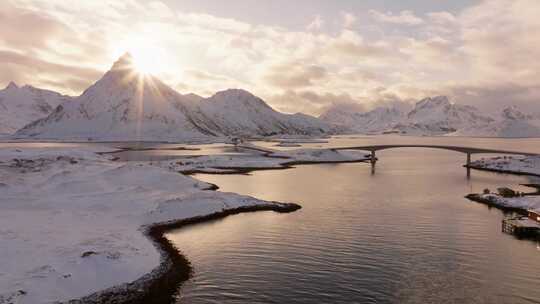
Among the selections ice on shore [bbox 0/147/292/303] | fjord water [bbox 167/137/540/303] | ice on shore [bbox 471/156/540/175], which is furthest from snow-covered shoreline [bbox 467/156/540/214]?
ice on shore [bbox 0/147/292/303]

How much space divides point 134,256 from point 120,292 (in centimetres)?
621

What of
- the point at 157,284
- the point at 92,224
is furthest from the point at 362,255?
the point at 92,224

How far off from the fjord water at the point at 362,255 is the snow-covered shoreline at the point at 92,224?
3.46 meters

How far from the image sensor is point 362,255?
40.2m

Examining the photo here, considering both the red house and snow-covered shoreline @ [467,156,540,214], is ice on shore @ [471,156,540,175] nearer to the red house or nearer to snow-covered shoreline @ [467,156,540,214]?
snow-covered shoreline @ [467,156,540,214]

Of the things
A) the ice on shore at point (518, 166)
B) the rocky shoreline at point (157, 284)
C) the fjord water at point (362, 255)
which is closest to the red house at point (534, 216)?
the fjord water at point (362, 255)

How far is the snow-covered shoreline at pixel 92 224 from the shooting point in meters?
30.7

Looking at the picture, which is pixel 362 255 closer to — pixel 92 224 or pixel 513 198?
pixel 92 224

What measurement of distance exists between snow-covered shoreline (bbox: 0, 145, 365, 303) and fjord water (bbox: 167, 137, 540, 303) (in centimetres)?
346

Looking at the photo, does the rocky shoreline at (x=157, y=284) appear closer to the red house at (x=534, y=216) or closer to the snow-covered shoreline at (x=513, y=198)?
the red house at (x=534, y=216)

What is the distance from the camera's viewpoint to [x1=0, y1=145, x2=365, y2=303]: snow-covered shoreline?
30.7 meters

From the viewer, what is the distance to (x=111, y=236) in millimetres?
41906

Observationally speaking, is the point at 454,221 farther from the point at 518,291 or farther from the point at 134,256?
the point at 134,256

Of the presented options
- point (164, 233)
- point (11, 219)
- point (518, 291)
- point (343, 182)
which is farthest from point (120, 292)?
point (343, 182)
